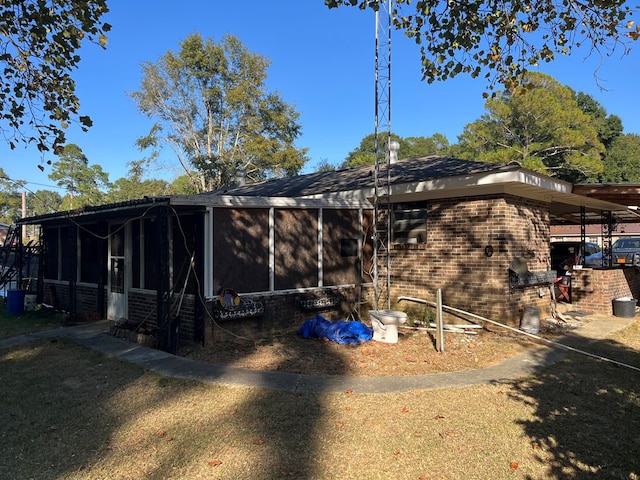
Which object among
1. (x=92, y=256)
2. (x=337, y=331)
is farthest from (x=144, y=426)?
(x=92, y=256)

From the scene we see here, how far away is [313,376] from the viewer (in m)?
5.86

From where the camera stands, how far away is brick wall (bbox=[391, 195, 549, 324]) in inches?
328

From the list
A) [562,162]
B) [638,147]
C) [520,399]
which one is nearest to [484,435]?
[520,399]

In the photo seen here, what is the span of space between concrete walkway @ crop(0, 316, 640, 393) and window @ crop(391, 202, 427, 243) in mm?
3335

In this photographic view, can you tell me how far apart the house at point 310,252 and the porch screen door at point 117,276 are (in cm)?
4

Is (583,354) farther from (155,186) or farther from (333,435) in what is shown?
(155,186)

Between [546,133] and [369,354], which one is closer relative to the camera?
[369,354]

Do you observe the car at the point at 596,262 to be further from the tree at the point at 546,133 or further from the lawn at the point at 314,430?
the tree at the point at 546,133

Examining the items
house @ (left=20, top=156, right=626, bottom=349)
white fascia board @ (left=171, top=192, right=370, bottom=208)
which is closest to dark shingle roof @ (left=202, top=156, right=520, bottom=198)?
house @ (left=20, top=156, right=626, bottom=349)

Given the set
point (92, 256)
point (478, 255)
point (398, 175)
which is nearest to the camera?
point (478, 255)

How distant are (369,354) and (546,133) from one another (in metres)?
28.7

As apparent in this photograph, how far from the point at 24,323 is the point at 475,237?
33.5ft

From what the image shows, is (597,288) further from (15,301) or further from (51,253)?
(15,301)

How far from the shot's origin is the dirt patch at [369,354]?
247 inches
